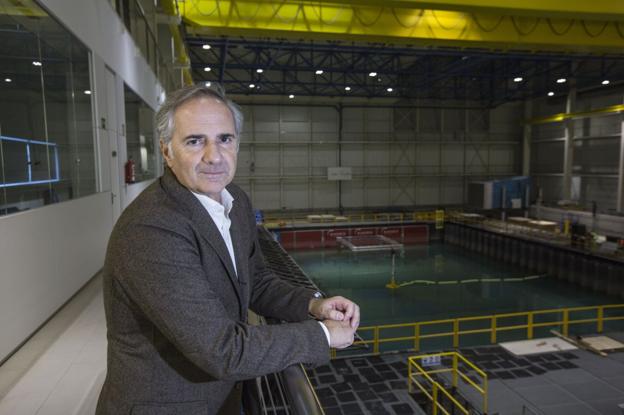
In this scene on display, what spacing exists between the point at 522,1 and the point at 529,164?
27145 millimetres

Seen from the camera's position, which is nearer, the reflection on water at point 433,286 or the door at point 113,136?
the door at point 113,136

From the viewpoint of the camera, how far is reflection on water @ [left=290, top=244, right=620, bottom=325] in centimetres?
1855

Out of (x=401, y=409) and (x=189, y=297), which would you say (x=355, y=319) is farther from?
(x=401, y=409)

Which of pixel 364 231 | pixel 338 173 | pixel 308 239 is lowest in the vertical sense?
pixel 308 239

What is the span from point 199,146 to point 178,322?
80cm

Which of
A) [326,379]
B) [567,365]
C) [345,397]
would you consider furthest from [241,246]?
[567,365]

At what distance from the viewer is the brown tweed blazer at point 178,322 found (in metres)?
1.49

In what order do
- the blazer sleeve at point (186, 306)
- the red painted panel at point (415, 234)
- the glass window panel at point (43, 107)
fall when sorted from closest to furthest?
1. the blazer sleeve at point (186, 306)
2. the glass window panel at point (43, 107)
3. the red painted panel at point (415, 234)

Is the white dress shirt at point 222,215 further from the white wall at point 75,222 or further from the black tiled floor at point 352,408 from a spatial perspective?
the black tiled floor at point 352,408

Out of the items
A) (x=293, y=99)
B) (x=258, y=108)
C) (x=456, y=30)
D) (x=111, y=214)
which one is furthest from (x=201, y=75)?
(x=111, y=214)

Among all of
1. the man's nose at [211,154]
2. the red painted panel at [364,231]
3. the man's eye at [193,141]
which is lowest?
the red painted panel at [364,231]

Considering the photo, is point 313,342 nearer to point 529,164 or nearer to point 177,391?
point 177,391

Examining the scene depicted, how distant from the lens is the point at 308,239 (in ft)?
99.3

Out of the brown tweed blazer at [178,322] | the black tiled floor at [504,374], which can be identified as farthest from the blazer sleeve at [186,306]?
the black tiled floor at [504,374]
